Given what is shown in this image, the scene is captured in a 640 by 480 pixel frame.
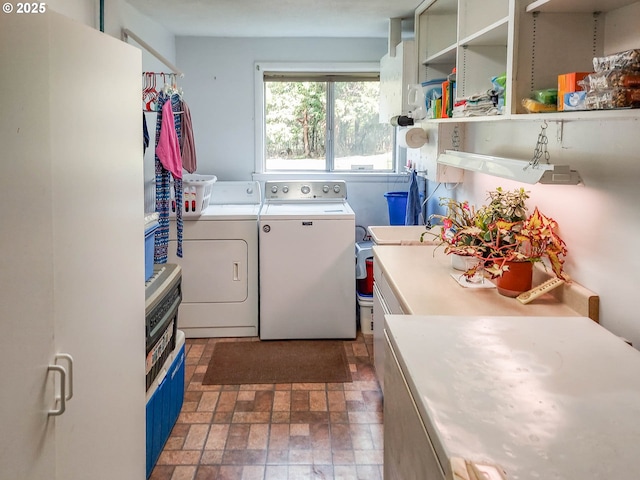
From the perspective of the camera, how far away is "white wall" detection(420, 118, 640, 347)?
1771mm

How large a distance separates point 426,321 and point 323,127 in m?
3.43

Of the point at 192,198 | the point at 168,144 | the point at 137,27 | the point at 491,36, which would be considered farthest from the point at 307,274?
the point at 491,36

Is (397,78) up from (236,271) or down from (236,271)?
up

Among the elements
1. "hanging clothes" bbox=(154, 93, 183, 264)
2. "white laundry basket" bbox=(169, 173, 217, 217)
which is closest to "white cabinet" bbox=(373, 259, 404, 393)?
"hanging clothes" bbox=(154, 93, 183, 264)

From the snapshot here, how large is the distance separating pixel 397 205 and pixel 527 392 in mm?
3316

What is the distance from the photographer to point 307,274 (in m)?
4.12

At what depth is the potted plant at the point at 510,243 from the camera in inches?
87.2

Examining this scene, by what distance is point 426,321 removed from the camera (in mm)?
1818

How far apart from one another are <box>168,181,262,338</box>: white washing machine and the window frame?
0.79 meters

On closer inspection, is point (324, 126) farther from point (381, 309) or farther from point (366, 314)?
point (381, 309)

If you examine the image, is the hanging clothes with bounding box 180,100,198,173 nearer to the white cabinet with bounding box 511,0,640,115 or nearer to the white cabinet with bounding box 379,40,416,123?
the white cabinet with bounding box 379,40,416,123

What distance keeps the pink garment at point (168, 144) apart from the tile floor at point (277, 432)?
50.2 inches

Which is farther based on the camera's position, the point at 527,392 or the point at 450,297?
the point at 450,297

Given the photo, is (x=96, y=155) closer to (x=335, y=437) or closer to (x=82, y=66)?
(x=82, y=66)
